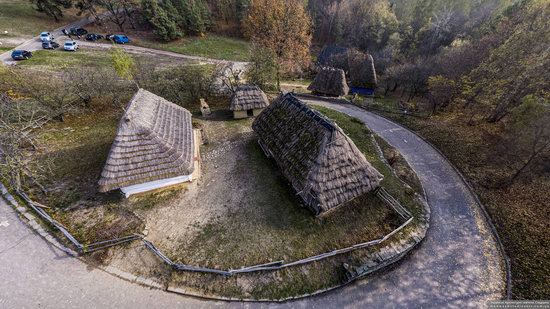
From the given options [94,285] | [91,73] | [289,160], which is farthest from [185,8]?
[94,285]

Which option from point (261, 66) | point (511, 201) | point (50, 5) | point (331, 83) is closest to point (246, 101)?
point (261, 66)

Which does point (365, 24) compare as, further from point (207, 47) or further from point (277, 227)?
point (277, 227)

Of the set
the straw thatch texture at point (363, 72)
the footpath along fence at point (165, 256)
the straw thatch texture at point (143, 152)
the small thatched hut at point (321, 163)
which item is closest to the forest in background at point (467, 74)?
the straw thatch texture at point (363, 72)

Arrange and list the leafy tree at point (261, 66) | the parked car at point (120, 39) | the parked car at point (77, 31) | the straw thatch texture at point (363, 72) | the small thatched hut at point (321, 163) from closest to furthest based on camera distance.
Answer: the small thatched hut at point (321, 163) → the leafy tree at point (261, 66) → the straw thatch texture at point (363, 72) → the parked car at point (77, 31) → the parked car at point (120, 39)

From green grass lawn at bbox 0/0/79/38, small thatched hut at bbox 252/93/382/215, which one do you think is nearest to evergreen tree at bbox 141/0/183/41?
green grass lawn at bbox 0/0/79/38

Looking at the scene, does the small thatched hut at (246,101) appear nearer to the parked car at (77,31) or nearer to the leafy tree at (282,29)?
the leafy tree at (282,29)

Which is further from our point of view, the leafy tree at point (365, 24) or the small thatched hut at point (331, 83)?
the leafy tree at point (365, 24)

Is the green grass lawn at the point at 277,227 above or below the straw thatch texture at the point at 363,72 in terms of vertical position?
below

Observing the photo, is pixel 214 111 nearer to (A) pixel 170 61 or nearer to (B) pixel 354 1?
(A) pixel 170 61
